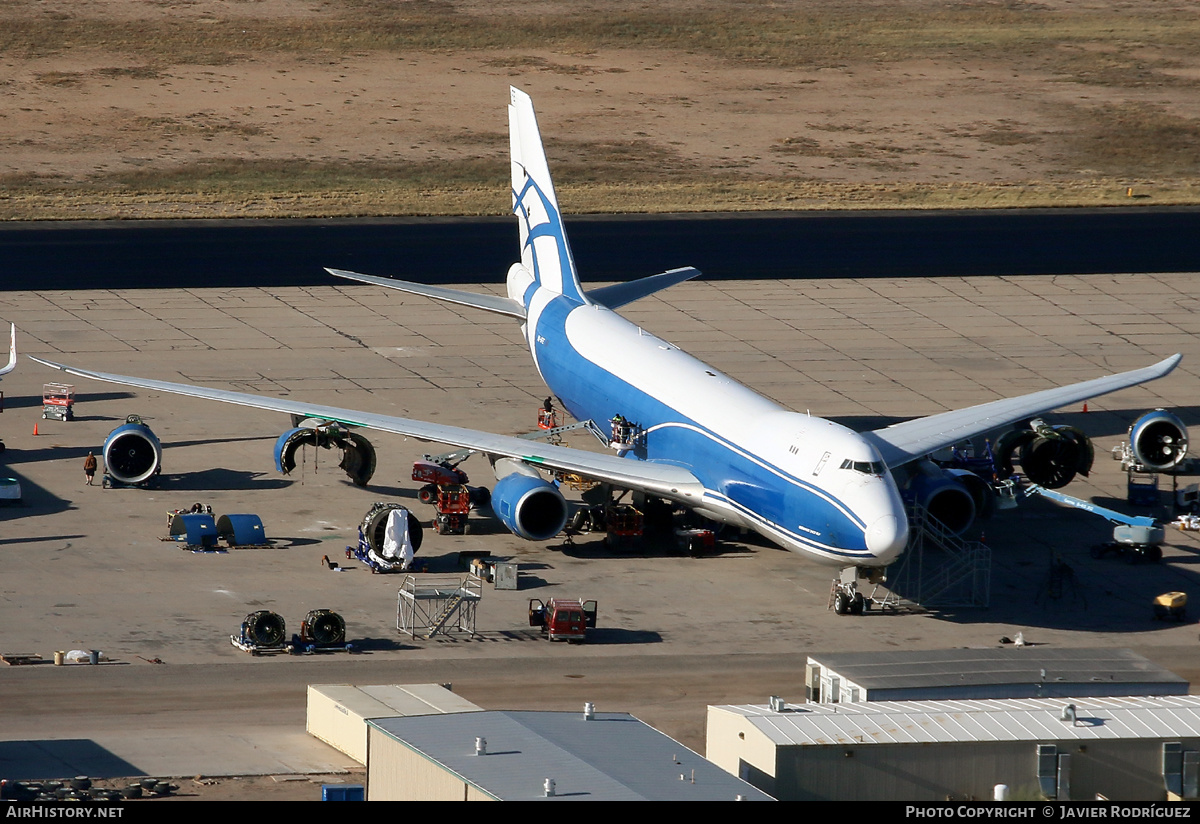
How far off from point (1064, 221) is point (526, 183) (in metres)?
55.7

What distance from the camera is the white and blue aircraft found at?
50938 millimetres

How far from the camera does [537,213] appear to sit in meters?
75.2

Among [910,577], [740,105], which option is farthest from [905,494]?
[740,105]

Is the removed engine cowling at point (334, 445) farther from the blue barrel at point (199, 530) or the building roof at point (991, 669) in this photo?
the building roof at point (991, 669)

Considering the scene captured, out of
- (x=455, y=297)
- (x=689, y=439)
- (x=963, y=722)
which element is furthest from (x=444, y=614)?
(x=455, y=297)

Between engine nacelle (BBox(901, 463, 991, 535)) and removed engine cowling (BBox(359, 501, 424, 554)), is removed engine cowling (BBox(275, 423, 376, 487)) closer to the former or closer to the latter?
removed engine cowling (BBox(359, 501, 424, 554))

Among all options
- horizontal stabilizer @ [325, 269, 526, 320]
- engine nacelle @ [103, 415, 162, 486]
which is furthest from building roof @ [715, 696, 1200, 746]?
horizontal stabilizer @ [325, 269, 526, 320]

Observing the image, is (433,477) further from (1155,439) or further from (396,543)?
(1155,439)

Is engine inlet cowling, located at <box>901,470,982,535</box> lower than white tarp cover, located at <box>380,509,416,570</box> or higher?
higher

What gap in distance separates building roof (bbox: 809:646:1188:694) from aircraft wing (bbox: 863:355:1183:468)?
13.7 meters

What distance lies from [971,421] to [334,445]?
73.1ft

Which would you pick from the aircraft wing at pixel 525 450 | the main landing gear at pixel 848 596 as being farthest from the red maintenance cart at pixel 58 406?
the main landing gear at pixel 848 596

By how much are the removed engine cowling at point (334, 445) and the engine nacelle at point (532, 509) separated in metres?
9.19

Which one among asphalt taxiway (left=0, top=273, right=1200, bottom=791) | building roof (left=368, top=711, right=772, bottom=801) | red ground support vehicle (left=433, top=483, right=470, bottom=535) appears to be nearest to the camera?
building roof (left=368, top=711, right=772, bottom=801)
